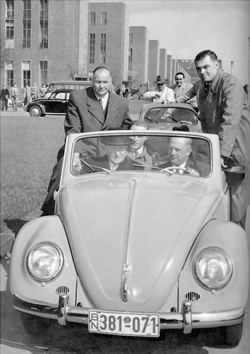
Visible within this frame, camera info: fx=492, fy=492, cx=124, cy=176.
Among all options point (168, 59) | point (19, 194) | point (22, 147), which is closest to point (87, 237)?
point (168, 59)

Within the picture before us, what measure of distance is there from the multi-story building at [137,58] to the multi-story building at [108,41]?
0.11ft

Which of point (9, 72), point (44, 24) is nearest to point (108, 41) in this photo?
point (44, 24)

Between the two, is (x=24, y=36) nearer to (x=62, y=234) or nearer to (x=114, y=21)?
(x=114, y=21)

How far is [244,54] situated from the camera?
1861 mm

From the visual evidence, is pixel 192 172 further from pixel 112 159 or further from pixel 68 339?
pixel 68 339

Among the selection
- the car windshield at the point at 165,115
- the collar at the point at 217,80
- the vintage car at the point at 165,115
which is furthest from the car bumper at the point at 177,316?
the car windshield at the point at 165,115

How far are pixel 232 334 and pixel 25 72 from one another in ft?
5.93

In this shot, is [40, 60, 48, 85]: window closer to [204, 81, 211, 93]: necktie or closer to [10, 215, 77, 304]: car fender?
[204, 81, 211, 93]: necktie

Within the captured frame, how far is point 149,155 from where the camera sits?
2.24 meters

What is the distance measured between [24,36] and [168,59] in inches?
33.4

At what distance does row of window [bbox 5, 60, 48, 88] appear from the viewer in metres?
2.70

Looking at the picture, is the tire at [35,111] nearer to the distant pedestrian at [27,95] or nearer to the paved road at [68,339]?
the distant pedestrian at [27,95]

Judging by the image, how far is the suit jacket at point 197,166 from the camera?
7.25 ft

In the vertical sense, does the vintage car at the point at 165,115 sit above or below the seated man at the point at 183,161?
above
